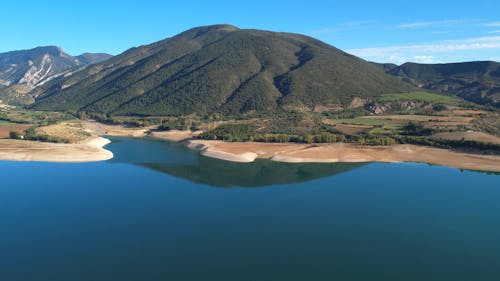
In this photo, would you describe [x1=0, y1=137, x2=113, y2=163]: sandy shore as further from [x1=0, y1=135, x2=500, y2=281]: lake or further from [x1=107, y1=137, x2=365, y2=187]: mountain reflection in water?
[x1=0, y1=135, x2=500, y2=281]: lake

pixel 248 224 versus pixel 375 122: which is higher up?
pixel 375 122

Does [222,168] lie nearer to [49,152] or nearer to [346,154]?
[346,154]

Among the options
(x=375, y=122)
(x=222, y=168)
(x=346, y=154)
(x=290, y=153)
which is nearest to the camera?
(x=222, y=168)

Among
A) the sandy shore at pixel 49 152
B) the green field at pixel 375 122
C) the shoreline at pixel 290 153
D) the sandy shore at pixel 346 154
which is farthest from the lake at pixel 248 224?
the green field at pixel 375 122

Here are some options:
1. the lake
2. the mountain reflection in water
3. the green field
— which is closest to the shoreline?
the mountain reflection in water

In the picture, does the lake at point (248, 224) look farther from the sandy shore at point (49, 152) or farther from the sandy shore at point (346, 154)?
the sandy shore at point (49, 152)

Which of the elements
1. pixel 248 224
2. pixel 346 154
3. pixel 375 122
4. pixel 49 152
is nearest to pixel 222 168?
pixel 346 154

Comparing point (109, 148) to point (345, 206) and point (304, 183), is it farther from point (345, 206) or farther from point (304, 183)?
point (345, 206)
